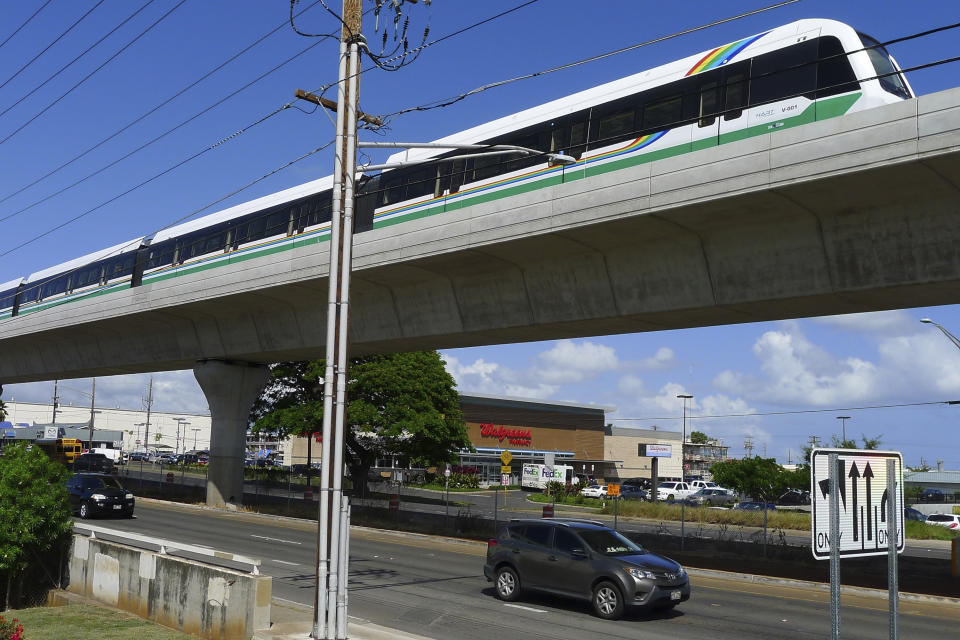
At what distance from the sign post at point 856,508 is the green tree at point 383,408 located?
144ft

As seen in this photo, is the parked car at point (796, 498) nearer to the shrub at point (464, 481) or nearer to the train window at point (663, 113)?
the shrub at point (464, 481)

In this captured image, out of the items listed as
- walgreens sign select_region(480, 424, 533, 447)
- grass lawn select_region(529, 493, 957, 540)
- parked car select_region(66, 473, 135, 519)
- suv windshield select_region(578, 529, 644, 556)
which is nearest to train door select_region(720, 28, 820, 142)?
suv windshield select_region(578, 529, 644, 556)

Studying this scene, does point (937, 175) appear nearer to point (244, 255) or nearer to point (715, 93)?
point (715, 93)

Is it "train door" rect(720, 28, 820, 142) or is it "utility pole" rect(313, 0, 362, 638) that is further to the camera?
"train door" rect(720, 28, 820, 142)

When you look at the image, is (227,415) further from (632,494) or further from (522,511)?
(632,494)

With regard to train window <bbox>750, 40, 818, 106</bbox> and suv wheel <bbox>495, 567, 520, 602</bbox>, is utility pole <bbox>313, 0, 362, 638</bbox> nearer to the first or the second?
suv wheel <bbox>495, 567, 520, 602</bbox>

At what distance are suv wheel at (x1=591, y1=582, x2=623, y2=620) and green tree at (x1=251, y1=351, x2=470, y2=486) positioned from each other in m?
33.1

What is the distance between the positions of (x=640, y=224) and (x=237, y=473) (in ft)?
88.0

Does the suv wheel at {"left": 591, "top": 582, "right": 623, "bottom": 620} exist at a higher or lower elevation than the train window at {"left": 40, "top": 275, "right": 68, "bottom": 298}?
lower

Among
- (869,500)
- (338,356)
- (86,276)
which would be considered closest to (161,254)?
(86,276)

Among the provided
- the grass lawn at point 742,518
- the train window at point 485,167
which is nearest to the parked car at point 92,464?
the grass lawn at point 742,518

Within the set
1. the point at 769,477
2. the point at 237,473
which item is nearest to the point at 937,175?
the point at 237,473

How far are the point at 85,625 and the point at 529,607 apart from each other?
7.67 metres

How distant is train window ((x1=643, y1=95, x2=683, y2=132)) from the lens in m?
19.9
